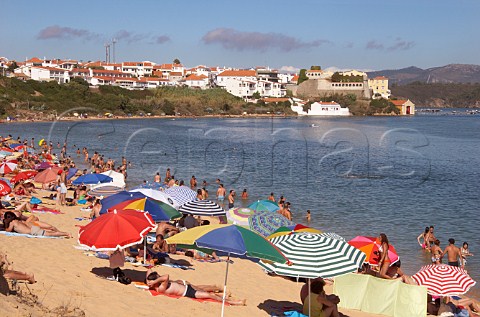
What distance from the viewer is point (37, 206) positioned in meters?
17.1

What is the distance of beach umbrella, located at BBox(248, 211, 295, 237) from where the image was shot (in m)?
12.8

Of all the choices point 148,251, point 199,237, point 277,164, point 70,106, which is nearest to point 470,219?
point 148,251

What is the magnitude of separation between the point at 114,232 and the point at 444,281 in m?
5.56

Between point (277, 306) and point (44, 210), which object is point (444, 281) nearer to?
point (277, 306)

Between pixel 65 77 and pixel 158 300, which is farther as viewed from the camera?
pixel 65 77

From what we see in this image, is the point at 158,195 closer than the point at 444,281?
No

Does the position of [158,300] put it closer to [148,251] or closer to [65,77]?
[148,251]

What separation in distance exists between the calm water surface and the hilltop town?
182 feet

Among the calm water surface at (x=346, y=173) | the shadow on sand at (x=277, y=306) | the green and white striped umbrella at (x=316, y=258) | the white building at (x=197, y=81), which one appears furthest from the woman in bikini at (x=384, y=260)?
the white building at (x=197, y=81)

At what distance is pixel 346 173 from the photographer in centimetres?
3697

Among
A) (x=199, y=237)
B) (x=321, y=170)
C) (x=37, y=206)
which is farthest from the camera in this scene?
(x=321, y=170)

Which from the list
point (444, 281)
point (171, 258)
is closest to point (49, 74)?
point (171, 258)

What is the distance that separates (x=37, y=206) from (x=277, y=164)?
84.8ft

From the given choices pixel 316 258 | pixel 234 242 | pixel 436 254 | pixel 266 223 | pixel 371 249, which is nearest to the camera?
pixel 316 258
